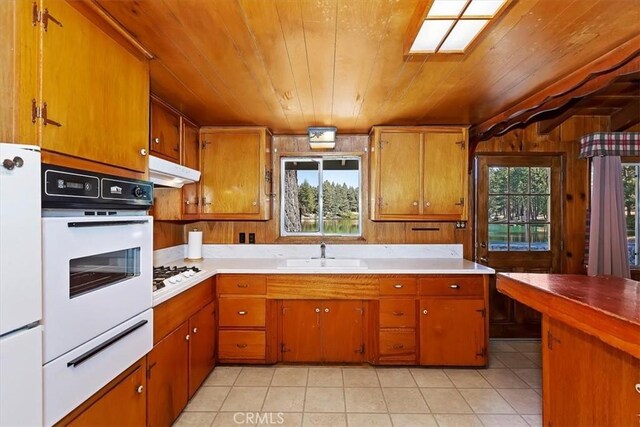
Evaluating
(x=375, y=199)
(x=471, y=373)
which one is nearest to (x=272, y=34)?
(x=375, y=199)

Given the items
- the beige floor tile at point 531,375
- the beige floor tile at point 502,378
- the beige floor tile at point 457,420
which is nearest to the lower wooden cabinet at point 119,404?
the beige floor tile at point 457,420

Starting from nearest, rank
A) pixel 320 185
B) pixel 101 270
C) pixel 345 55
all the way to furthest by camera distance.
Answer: pixel 101 270 < pixel 345 55 < pixel 320 185

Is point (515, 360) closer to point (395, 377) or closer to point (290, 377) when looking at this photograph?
point (395, 377)

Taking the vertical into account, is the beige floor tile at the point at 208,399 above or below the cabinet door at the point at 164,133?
below

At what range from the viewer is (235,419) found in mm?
1951

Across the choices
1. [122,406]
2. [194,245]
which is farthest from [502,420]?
[194,245]

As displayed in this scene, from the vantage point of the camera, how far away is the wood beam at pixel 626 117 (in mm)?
2805

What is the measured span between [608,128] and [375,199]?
2.52 m

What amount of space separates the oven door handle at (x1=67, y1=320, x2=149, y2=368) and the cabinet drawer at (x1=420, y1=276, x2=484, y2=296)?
2070 millimetres

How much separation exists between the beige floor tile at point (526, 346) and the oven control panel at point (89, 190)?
3480mm

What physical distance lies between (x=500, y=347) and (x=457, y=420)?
4.50 ft

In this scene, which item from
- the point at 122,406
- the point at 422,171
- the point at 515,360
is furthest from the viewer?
the point at 422,171

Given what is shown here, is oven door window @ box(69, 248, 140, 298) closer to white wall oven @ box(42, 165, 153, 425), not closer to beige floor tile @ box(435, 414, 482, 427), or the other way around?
white wall oven @ box(42, 165, 153, 425)

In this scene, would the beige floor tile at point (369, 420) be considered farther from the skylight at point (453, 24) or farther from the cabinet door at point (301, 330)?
the skylight at point (453, 24)
